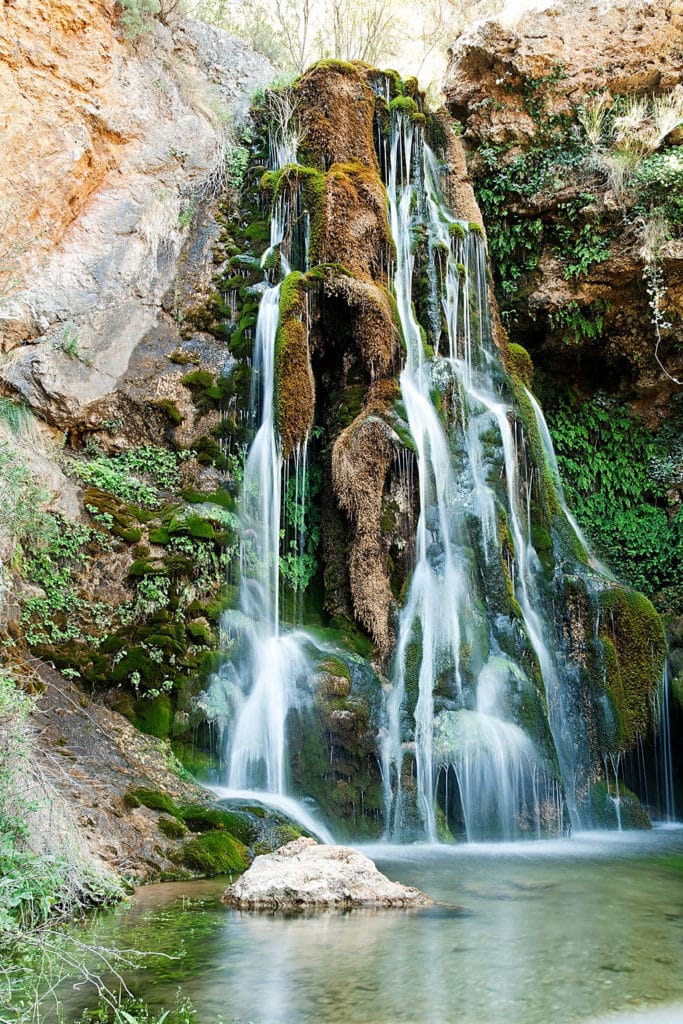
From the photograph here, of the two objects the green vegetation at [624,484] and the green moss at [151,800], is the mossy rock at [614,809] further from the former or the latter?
the green moss at [151,800]

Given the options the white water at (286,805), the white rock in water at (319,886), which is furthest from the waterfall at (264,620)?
the white rock in water at (319,886)

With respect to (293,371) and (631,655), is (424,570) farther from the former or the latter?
(293,371)

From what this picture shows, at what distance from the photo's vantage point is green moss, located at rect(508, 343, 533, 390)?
14.3 m

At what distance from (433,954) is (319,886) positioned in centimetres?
133

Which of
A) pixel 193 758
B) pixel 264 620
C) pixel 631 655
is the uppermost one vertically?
pixel 264 620

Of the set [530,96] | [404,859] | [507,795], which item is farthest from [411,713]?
[530,96]

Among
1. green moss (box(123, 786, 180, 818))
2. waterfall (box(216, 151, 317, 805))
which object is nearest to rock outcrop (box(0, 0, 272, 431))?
waterfall (box(216, 151, 317, 805))

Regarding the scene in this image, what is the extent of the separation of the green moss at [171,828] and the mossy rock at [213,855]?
4.5 inches

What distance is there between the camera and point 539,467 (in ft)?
42.0

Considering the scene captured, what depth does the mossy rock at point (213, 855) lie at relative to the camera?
6.83 metres

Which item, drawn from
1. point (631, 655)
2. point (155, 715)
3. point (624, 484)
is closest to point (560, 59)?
point (624, 484)

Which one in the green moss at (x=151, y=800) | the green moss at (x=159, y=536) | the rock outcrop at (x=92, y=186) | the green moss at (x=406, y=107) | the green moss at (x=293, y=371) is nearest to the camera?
the green moss at (x=151, y=800)

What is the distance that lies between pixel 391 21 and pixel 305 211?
13373 millimetres

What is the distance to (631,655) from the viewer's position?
37.0 feet
